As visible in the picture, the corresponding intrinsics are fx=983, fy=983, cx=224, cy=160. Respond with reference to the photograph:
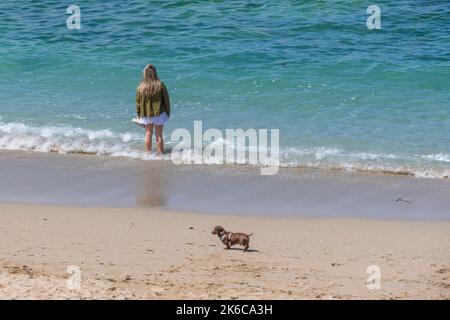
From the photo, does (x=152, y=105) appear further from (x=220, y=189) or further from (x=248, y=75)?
(x=248, y=75)

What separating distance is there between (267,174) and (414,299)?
421 centimetres

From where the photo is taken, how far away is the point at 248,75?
16.1 meters

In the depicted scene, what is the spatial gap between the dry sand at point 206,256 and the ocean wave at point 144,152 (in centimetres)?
211

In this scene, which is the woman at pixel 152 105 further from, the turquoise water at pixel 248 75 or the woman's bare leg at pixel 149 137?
the turquoise water at pixel 248 75

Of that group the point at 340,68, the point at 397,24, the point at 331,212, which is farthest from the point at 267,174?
Result: the point at 397,24

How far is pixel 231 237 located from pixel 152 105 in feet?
13.2

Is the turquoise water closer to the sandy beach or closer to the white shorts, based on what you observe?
the white shorts

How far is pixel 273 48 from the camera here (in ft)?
57.1

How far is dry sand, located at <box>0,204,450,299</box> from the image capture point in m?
7.58

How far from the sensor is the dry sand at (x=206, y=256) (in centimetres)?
758

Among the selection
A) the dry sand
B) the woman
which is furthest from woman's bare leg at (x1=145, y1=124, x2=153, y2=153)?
the dry sand

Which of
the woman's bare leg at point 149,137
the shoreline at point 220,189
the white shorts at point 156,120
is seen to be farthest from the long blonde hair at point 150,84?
the shoreline at point 220,189
